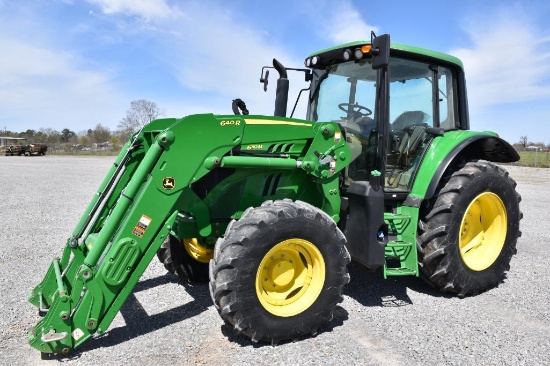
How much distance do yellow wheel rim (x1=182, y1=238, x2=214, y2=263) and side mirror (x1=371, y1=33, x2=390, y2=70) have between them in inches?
100

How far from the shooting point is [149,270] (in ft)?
17.5

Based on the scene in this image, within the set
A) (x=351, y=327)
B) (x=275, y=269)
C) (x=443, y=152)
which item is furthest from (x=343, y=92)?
(x=351, y=327)

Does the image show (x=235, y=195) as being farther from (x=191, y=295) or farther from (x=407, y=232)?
(x=407, y=232)

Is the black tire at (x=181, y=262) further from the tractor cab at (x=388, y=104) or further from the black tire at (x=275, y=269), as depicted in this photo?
the tractor cab at (x=388, y=104)

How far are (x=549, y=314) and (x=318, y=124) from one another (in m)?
2.85

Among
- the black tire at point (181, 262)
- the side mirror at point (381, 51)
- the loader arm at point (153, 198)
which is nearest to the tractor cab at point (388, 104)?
the side mirror at point (381, 51)

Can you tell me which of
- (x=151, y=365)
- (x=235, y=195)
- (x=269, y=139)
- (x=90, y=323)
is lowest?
(x=151, y=365)

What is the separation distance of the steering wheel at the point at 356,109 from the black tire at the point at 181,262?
2337 millimetres

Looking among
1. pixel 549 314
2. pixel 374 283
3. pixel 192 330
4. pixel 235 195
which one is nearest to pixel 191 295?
pixel 192 330

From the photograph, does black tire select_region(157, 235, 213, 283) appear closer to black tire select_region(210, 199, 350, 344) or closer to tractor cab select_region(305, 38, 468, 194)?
black tire select_region(210, 199, 350, 344)

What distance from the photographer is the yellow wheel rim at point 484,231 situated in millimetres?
4734

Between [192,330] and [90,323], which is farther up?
[90,323]

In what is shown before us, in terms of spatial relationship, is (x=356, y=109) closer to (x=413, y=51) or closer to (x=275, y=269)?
(x=413, y=51)

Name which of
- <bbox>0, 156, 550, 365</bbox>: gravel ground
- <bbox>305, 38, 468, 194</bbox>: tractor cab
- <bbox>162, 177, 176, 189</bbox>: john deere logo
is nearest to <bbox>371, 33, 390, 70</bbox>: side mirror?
<bbox>305, 38, 468, 194</bbox>: tractor cab
